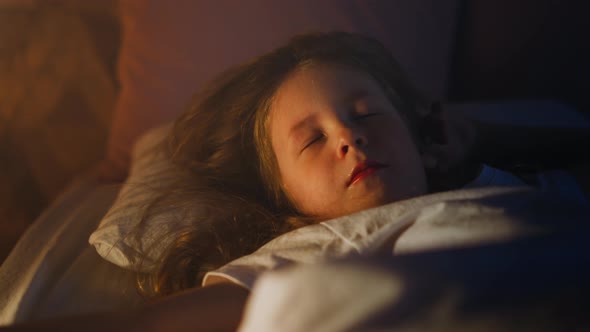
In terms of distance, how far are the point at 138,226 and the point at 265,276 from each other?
39 centimetres

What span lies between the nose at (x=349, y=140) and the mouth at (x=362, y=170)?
0.08 feet

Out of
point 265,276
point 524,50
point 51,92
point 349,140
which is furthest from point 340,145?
point 51,92

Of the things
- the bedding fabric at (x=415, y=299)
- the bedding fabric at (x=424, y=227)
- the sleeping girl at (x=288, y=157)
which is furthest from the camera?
the sleeping girl at (x=288, y=157)

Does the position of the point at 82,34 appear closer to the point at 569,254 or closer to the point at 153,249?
the point at 153,249

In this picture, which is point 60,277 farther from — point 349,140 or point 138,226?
point 349,140

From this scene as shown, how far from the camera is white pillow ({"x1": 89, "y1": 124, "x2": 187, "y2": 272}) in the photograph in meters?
0.68

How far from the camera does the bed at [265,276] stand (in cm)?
35

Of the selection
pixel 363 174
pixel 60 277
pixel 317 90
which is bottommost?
pixel 60 277

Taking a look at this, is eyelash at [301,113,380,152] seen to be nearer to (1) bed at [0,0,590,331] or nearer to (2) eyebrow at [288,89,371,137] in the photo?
(2) eyebrow at [288,89,371,137]

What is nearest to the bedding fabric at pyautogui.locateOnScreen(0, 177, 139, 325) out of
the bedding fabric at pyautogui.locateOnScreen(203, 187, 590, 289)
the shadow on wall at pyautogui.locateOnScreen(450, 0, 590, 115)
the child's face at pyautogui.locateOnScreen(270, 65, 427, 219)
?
the bedding fabric at pyautogui.locateOnScreen(203, 187, 590, 289)

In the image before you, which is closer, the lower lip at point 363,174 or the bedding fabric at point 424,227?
the bedding fabric at point 424,227

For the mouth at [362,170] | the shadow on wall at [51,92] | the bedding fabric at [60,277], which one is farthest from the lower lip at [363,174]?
the shadow on wall at [51,92]

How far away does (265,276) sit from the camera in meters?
0.38

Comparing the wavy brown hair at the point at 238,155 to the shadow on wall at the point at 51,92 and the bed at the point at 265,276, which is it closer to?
the bed at the point at 265,276
